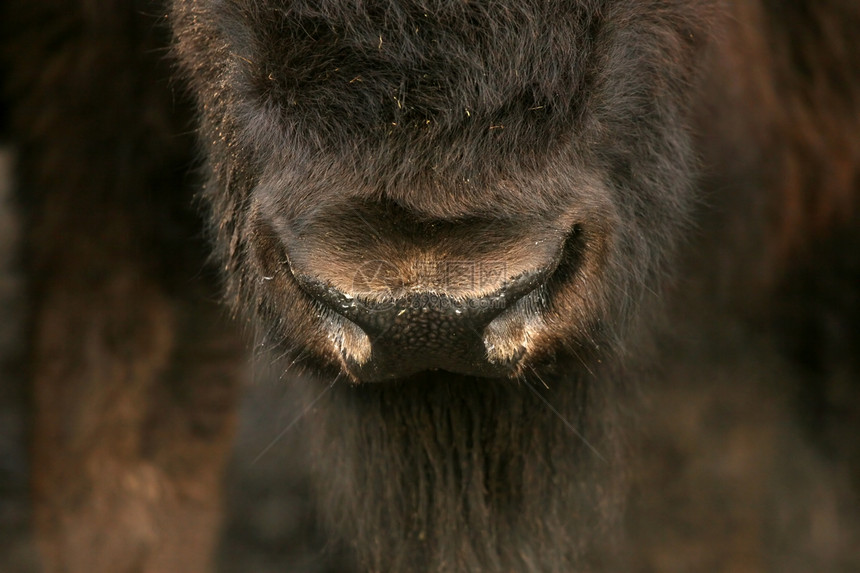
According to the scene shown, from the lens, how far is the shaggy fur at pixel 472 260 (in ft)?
3.11

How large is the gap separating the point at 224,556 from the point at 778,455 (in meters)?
1.24

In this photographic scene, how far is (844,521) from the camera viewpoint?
2.38 m

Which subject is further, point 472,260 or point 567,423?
point 567,423

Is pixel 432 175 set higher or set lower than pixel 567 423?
higher

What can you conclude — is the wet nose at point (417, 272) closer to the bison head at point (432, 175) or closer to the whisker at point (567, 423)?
the bison head at point (432, 175)

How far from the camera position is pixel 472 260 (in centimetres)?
92

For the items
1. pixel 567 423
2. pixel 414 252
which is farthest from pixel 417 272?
pixel 567 423

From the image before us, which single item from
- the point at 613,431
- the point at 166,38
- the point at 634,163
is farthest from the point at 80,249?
the point at 634,163

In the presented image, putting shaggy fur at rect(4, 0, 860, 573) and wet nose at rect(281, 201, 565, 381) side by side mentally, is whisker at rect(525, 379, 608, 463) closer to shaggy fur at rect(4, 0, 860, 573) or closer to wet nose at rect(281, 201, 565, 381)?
shaggy fur at rect(4, 0, 860, 573)

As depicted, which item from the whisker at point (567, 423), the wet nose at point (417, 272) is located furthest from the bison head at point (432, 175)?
the whisker at point (567, 423)

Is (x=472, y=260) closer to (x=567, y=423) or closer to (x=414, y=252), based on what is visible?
(x=414, y=252)

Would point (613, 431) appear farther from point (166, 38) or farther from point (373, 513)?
point (166, 38)

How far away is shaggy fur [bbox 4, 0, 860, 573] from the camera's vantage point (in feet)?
3.11

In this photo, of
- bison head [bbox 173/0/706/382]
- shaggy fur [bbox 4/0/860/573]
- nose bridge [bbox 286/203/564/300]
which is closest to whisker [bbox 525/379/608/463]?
shaggy fur [bbox 4/0/860/573]
